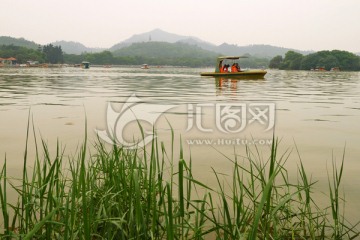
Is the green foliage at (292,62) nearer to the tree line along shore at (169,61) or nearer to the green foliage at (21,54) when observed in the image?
the tree line along shore at (169,61)

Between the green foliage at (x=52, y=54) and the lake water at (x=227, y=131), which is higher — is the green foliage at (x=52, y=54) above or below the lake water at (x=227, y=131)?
above

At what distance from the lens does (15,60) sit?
110 meters

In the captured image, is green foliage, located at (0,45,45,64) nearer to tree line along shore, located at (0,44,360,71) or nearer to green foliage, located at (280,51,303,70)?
tree line along shore, located at (0,44,360,71)

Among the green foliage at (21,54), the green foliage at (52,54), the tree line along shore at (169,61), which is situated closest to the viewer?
the tree line along shore at (169,61)

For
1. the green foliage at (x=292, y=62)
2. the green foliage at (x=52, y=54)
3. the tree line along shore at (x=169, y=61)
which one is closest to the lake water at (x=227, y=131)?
the tree line along shore at (x=169, y=61)

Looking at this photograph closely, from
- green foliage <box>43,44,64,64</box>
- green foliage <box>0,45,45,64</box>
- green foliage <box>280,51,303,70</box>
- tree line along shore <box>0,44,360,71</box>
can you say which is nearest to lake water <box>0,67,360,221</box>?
tree line along shore <box>0,44,360,71</box>

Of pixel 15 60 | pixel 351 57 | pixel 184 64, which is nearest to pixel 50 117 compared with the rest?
pixel 351 57

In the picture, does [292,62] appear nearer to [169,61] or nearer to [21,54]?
[169,61]

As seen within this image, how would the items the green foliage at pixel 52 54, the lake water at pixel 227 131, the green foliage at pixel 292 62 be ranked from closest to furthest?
1. the lake water at pixel 227 131
2. the green foliage at pixel 292 62
3. the green foliage at pixel 52 54

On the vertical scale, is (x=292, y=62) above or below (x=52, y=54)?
below

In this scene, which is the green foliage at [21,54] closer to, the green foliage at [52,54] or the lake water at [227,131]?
the green foliage at [52,54]

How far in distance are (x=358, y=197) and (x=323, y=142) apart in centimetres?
243

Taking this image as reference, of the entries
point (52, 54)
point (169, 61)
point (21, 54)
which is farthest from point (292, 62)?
point (21, 54)

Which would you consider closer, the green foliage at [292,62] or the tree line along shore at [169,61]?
the tree line along shore at [169,61]
